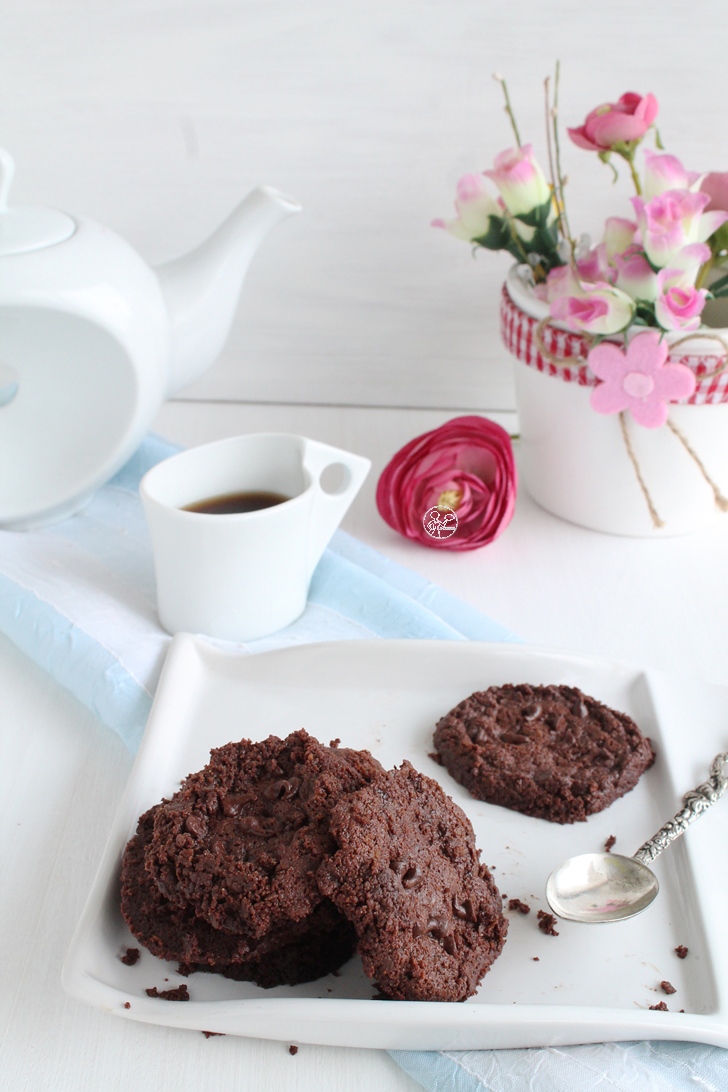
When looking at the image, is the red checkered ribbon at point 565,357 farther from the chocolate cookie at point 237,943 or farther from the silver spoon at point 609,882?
the chocolate cookie at point 237,943

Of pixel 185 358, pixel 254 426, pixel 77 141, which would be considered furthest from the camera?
pixel 254 426

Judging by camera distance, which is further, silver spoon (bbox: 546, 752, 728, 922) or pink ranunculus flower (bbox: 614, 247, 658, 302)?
pink ranunculus flower (bbox: 614, 247, 658, 302)

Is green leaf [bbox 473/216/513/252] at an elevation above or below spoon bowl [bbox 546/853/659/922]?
above

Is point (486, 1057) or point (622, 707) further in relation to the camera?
point (622, 707)

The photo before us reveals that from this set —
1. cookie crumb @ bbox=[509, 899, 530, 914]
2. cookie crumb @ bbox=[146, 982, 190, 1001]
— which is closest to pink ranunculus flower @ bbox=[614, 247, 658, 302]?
cookie crumb @ bbox=[509, 899, 530, 914]

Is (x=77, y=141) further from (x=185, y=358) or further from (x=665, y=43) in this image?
(x=665, y=43)

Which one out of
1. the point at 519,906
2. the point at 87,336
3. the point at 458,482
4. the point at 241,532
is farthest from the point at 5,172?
the point at 519,906

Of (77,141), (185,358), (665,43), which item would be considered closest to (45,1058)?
(185,358)

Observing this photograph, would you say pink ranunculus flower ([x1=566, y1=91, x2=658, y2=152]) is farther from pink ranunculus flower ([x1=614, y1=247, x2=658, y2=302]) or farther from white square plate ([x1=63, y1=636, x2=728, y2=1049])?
white square plate ([x1=63, y1=636, x2=728, y2=1049])
